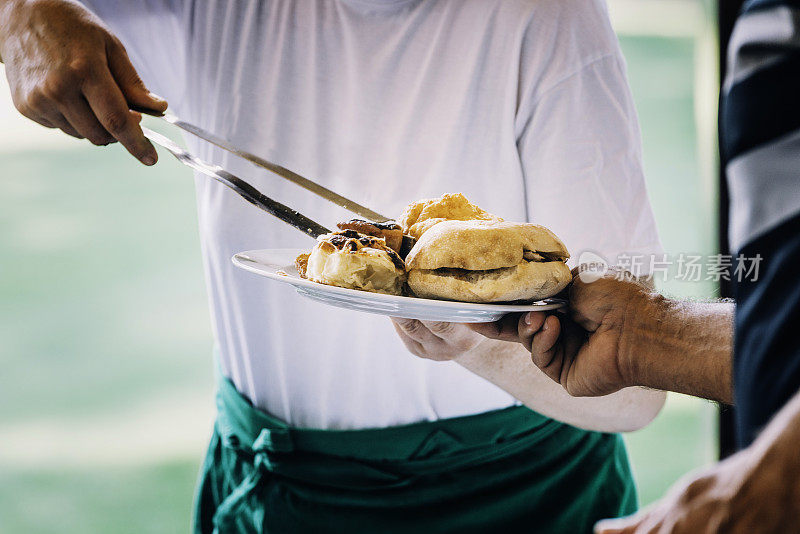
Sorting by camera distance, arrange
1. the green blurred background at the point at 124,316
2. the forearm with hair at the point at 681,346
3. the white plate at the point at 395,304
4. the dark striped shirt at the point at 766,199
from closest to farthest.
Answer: the dark striped shirt at the point at 766,199, the white plate at the point at 395,304, the forearm with hair at the point at 681,346, the green blurred background at the point at 124,316

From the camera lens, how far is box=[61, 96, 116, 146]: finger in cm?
107

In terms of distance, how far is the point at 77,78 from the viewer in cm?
104

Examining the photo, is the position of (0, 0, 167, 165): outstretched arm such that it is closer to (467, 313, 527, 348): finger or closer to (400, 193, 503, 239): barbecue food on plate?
(400, 193, 503, 239): barbecue food on plate

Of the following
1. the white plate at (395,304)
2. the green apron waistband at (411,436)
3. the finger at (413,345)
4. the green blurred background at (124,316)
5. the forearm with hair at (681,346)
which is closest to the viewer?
the white plate at (395,304)

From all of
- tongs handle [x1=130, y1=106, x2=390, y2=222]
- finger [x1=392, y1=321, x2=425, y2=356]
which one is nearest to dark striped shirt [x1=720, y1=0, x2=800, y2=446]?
tongs handle [x1=130, y1=106, x2=390, y2=222]

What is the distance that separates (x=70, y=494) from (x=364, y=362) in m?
2.74

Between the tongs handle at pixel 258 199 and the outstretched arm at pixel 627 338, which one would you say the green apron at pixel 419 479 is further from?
the tongs handle at pixel 258 199

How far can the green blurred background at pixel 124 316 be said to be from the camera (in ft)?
11.1

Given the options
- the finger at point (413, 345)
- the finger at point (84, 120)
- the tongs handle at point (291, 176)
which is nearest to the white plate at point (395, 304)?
the tongs handle at point (291, 176)

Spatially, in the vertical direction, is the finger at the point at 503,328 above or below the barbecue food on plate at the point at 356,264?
below

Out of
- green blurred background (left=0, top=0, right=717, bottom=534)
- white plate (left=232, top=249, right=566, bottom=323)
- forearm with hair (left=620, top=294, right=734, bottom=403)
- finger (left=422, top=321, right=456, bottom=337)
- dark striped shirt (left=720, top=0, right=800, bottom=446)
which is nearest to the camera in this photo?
dark striped shirt (left=720, top=0, right=800, bottom=446)

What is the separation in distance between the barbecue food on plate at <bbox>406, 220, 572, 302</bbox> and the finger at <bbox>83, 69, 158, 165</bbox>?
1.58ft

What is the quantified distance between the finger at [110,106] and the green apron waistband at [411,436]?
55cm

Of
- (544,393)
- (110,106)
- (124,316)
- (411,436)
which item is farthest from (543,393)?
(124,316)
